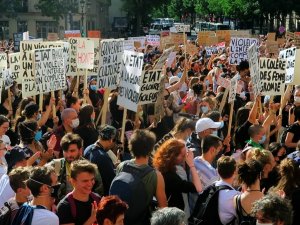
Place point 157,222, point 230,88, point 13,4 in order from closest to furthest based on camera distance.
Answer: point 157,222
point 230,88
point 13,4

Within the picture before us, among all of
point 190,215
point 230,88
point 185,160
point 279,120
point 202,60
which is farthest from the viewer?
point 202,60

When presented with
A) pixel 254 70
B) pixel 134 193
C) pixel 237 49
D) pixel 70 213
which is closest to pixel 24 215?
pixel 70 213

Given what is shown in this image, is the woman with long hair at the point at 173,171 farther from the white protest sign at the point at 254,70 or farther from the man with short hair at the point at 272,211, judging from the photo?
the white protest sign at the point at 254,70

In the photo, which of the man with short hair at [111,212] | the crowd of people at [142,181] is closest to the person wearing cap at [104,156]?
the crowd of people at [142,181]

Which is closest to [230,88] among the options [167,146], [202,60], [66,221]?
→ [167,146]

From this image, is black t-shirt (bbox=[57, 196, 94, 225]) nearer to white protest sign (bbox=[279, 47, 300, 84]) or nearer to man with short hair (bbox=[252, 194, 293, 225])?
man with short hair (bbox=[252, 194, 293, 225])

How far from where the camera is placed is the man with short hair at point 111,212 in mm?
5445

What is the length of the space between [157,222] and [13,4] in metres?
73.1

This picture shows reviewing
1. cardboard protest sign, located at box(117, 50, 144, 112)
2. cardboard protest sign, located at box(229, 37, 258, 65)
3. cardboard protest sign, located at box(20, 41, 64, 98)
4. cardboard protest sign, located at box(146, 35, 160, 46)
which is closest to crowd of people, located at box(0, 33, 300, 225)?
cardboard protest sign, located at box(117, 50, 144, 112)

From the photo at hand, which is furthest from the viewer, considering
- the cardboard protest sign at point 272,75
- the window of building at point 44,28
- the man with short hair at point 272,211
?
the window of building at point 44,28

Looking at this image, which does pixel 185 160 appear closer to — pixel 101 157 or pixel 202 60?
pixel 101 157

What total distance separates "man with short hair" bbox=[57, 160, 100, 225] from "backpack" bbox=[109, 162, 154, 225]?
0.39 m

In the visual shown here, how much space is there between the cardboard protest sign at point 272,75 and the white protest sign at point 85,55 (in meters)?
3.82

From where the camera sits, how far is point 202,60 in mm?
25188
